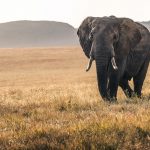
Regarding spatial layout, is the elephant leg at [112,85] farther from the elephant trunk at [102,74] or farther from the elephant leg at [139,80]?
the elephant leg at [139,80]

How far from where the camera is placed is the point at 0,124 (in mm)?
9617

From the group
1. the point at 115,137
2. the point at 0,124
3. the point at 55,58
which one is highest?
the point at 115,137

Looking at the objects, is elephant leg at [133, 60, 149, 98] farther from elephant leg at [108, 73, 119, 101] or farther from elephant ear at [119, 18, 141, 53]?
elephant leg at [108, 73, 119, 101]

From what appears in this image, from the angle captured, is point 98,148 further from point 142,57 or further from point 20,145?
point 142,57

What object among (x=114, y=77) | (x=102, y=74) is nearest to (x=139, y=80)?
(x=114, y=77)

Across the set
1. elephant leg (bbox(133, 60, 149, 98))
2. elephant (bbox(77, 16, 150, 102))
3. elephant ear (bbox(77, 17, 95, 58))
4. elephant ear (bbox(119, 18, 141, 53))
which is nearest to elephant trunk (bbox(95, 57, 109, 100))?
elephant (bbox(77, 16, 150, 102))

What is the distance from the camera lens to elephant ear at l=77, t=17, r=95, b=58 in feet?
46.6

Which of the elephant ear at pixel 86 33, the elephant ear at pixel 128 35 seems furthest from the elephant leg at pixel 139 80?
the elephant ear at pixel 86 33

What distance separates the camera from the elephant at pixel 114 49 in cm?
1260

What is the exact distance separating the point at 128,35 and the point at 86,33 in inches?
50.9

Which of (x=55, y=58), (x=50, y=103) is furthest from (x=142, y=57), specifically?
(x=55, y=58)

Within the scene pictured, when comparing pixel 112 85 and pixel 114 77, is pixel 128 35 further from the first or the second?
pixel 112 85

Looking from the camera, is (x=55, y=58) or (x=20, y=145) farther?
(x=55, y=58)

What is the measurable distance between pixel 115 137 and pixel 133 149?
17.6 inches
